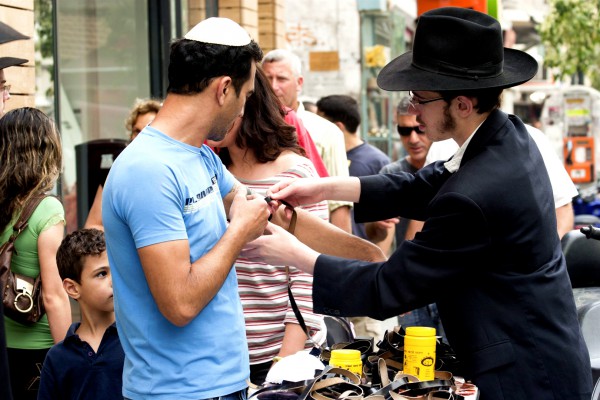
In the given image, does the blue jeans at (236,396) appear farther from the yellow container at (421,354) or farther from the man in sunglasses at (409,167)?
the man in sunglasses at (409,167)

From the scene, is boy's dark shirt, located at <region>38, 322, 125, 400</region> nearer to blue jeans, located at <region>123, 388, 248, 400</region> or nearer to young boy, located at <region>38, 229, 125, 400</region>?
young boy, located at <region>38, 229, 125, 400</region>

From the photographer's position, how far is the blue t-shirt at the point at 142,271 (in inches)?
110

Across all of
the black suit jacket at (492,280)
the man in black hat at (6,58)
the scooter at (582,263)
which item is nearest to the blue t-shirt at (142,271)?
the black suit jacket at (492,280)

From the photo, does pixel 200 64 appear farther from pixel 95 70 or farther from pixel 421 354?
pixel 95 70

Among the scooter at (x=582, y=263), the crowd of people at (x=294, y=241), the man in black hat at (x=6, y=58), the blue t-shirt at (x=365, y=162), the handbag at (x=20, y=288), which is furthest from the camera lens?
the blue t-shirt at (x=365, y=162)

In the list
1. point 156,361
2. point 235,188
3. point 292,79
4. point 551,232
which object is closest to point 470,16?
point 551,232

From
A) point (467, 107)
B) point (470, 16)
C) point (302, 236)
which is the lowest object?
point (302, 236)

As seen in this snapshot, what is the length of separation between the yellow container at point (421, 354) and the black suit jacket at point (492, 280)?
0.34 ft

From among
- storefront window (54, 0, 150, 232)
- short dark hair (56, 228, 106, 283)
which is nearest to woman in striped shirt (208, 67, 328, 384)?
short dark hair (56, 228, 106, 283)

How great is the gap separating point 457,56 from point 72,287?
2.05 meters

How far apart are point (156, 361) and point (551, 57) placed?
23.5 metres

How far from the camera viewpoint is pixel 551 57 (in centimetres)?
2500

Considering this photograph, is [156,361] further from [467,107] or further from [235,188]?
[467,107]

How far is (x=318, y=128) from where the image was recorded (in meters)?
6.98
